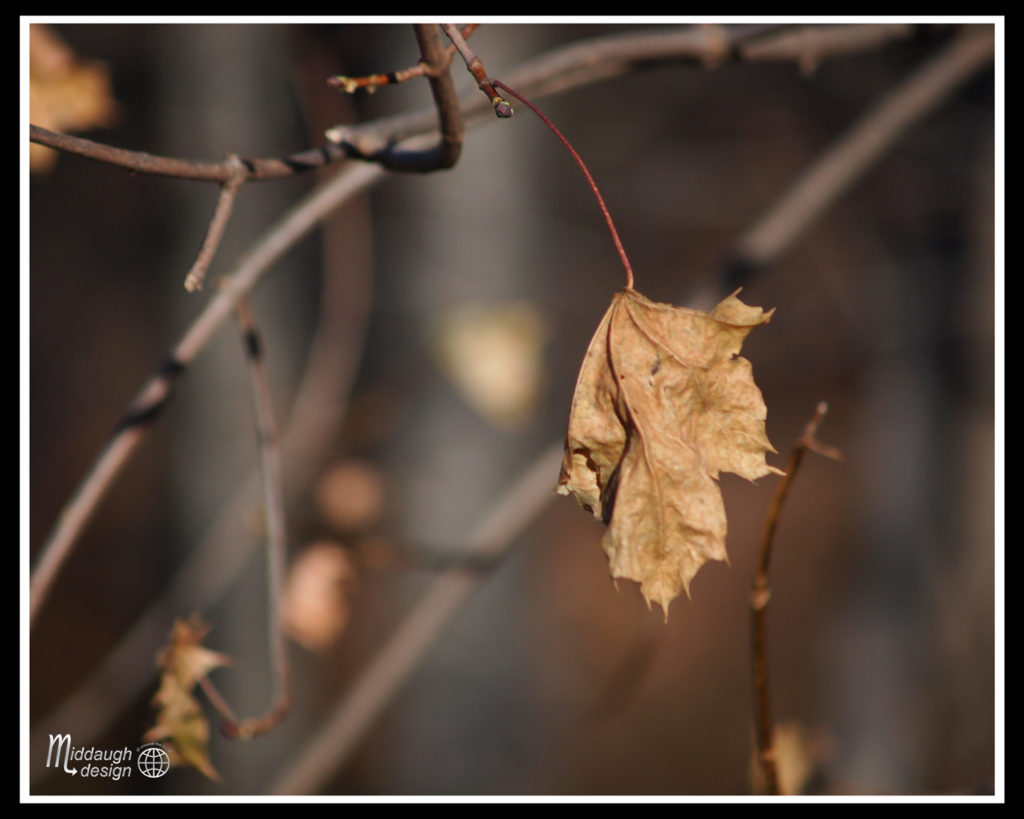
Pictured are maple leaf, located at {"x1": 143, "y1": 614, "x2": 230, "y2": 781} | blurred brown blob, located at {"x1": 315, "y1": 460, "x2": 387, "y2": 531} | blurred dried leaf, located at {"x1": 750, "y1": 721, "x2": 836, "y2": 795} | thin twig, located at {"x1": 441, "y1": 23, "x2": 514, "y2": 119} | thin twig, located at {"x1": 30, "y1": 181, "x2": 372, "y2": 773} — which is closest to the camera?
thin twig, located at {"x1": 441, "y1": 23, "x2": 514, "y2": 119}

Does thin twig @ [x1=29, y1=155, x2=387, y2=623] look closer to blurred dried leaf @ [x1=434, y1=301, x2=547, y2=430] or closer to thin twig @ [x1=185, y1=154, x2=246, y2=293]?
thin twig @ [x1=185, y1=154, x2=246, y2=293]

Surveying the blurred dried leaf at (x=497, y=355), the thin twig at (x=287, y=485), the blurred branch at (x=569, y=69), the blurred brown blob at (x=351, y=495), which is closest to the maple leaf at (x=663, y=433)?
the blurred branch at (x=569, y=69)

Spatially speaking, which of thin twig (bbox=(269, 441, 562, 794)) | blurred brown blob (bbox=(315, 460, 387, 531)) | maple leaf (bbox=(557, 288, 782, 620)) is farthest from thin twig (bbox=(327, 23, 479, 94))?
blurred brown blob (bbox=(315, 460, 387, 531))

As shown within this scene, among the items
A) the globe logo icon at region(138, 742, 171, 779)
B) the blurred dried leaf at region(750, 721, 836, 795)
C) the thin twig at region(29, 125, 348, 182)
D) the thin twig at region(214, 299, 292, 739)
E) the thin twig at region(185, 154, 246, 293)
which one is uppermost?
the thin twig at region(29, 125, 348, 182)

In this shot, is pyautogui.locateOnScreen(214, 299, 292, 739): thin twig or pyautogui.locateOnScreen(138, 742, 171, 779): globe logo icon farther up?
pyautogui.locateOnScreen(214, 299, 292, 739): thin twig

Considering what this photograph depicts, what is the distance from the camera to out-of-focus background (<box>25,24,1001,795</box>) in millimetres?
1353

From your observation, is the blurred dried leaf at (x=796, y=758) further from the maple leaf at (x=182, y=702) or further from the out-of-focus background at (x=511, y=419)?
the maple leaf at (x=182, y=702)

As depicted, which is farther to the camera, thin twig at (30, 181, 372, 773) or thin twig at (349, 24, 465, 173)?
thin twig at (30, 181, 372, 773)

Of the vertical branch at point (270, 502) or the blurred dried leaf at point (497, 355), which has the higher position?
the blurred dried leaf at point (497, 355)

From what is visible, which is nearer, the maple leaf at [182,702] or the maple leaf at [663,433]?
the maple leaf at [663,433]

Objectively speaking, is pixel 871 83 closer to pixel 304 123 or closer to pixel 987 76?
pixel 987 76

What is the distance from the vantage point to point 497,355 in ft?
4.40

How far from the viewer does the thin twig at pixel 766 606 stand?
486mm

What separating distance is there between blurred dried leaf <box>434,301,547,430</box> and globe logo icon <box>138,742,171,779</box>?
0.82 metres
